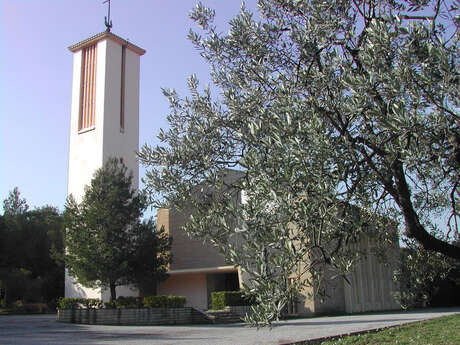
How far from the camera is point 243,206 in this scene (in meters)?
4.73

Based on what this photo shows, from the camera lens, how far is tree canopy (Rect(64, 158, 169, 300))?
23328 mm

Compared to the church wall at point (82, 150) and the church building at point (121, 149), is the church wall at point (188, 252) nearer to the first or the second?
the church building at point (121, 149)

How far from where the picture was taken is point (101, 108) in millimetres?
34406

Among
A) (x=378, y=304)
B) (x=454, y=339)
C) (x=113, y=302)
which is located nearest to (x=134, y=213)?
(x=113, y=302)

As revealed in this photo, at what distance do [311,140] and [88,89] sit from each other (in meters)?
34.7

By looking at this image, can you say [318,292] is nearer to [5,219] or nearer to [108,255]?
[108,255]

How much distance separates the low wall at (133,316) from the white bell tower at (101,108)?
29.4 ft

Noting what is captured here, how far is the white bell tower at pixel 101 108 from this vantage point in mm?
33781

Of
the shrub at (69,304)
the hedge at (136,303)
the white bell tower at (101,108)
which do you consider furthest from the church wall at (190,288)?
the shrub at (69,304)

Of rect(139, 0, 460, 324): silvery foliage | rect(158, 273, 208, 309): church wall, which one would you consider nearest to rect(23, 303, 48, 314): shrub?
rect(158, 273, 208, 309): church wall

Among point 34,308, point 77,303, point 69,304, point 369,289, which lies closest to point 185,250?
point 77,303

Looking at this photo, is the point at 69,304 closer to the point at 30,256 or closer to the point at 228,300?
the point at 228,300

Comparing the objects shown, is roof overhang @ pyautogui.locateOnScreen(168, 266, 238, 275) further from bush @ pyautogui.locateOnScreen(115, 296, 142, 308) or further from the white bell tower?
bush @ pyautogui.locateOnScreen(115, 296, 142, 308)

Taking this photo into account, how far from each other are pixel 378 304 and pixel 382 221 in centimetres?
2424
